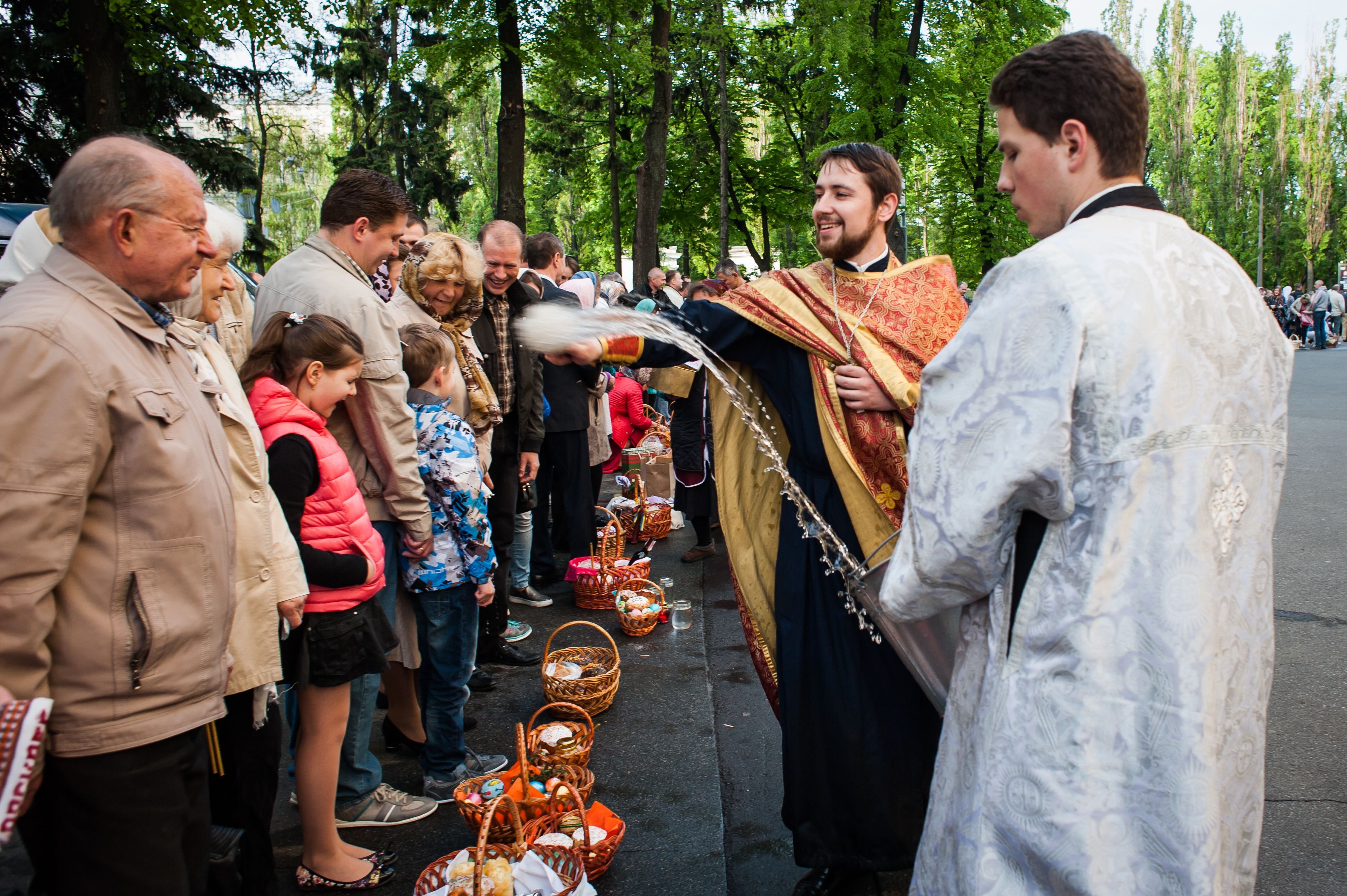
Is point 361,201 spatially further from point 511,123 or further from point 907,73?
point 907,73

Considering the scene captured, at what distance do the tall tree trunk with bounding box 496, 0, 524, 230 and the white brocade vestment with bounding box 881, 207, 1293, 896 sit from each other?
33.5ft

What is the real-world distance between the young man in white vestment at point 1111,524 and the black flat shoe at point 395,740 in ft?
8.49

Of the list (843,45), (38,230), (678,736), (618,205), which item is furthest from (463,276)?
(618,205)

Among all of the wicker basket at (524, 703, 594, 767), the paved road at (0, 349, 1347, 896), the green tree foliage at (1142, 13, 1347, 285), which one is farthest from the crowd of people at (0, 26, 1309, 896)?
the green tree foliage at (1142, 13, 1347, 285)

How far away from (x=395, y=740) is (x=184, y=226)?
2.54 metres

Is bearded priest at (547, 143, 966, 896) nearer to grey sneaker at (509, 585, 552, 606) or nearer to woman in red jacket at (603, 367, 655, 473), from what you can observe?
grey sneaker at (509, 585, 552, 606)

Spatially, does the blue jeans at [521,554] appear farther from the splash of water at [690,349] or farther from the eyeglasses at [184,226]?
the eyeglasses at [184,226]

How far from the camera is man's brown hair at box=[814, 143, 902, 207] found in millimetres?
2795

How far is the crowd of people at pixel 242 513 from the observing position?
1602 mm

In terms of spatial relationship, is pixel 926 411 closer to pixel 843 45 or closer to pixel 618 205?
pixel 843 45

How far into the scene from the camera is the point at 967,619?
1770mm

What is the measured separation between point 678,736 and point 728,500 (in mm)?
1342

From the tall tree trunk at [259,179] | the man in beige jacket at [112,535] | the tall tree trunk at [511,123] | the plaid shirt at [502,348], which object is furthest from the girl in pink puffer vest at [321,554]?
the tall tree trunk at [259,179]

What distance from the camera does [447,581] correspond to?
10.5 feet
